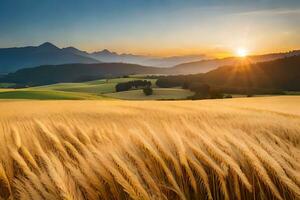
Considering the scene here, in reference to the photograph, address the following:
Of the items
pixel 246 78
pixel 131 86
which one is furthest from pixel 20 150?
pixel 246 78

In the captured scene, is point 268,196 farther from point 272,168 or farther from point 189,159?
point 189,159

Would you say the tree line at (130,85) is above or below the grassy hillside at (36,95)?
below

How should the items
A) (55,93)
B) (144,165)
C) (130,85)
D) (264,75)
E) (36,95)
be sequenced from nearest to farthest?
(144,165) < (36,95) < (55,93) < (130,85) < (264,75)

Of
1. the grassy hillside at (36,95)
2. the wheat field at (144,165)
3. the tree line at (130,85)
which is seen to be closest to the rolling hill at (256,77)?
the tree line at (130,85)

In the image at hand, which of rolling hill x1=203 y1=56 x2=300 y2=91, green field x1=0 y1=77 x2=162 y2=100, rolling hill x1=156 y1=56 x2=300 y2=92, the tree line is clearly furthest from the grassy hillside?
rolling hill x1=203 y1=56 x2=300 y2=91

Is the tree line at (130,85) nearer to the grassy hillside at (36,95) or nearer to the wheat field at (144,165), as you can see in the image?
the grassy hillside at (36,95)

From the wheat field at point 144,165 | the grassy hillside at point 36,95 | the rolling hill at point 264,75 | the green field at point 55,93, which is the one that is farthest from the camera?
the rolling hill at point 264,75

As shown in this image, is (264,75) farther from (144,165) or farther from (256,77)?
(144,165)

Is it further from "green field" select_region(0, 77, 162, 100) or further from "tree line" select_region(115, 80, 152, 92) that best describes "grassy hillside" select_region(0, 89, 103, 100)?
"tree line" select_region(115, 80, 152, 92)

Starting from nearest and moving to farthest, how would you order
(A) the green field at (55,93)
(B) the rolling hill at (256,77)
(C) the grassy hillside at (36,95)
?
(C) the grassy hillside at (36,95) < (A) the green field at (55,93) < (B) the rolling hill at (256,77)

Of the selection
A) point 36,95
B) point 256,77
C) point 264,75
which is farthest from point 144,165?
point 264,75

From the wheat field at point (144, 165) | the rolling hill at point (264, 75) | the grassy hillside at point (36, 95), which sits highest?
the wheat field at point (144, 165)

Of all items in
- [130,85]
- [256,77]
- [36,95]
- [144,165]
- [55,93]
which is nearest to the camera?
[144,165]

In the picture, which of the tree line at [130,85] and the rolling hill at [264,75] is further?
the rolling hill at [264,75]
